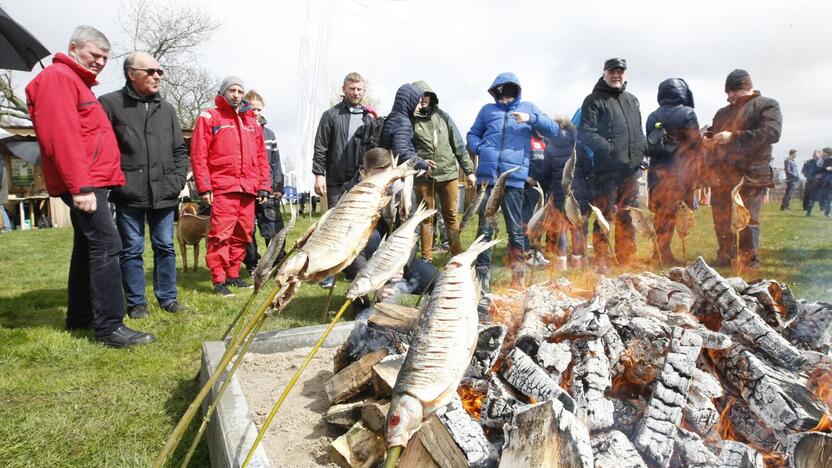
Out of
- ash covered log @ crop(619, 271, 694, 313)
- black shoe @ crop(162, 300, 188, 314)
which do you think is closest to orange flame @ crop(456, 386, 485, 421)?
ash covered log @ crop(619, 271, 694, 313)

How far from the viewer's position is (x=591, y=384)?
196 centimetres

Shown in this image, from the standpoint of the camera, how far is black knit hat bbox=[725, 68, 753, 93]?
4828mm

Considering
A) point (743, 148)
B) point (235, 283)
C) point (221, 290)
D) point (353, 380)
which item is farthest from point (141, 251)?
point (743, 148)

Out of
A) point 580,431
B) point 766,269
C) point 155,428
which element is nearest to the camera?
point 580,431

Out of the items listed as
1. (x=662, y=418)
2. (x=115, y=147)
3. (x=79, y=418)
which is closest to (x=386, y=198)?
(x=662, y=418)

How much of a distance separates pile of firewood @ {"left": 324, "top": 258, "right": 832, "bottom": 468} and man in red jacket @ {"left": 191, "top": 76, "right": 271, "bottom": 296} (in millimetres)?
2959

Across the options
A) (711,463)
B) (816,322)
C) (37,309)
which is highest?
(816,322)

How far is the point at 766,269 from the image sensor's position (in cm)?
572

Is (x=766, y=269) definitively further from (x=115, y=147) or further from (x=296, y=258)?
(x=115, y=147)

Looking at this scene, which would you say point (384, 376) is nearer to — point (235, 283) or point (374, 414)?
point (374, 414)

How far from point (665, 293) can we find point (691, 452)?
3.44 feet

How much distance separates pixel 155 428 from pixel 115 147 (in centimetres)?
226

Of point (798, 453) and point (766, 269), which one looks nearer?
point (798, 453)

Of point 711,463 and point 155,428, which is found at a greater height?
point 711,463
